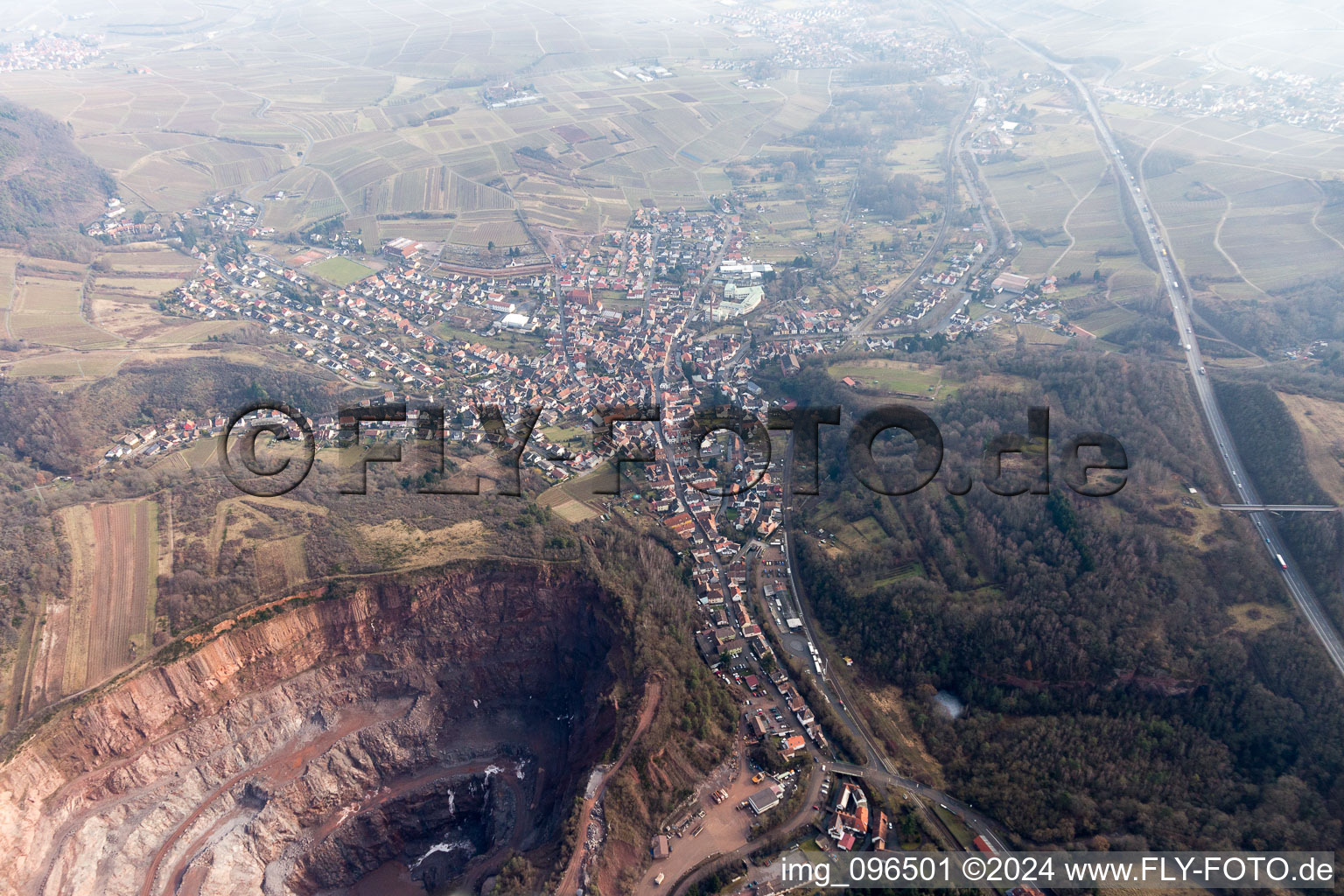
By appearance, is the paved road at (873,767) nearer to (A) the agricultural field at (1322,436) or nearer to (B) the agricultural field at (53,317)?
(A) the agricultural field at (1322,436)

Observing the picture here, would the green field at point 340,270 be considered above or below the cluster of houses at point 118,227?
below

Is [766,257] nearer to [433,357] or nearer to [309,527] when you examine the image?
[433,357]

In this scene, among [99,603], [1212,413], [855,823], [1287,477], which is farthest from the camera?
[1212,413]

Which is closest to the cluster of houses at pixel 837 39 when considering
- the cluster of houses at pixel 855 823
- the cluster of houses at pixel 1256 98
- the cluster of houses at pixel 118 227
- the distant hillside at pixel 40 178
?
the cluster of houses at pixel 1256 98

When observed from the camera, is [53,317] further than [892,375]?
Yes

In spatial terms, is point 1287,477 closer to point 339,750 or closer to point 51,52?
point 339,750

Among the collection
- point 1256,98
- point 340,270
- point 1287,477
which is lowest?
point 1287,477

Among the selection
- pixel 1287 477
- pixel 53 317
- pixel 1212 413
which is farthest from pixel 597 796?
pixel 53 317
